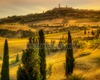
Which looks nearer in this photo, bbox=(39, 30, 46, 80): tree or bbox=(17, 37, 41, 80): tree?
bbox=(17, 37, 41, 80): tree

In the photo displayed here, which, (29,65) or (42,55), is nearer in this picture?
(29,65)

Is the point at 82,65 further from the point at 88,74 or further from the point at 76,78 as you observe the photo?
the point at 76,78

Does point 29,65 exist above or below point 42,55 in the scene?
above

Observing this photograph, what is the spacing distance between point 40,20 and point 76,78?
155 meters

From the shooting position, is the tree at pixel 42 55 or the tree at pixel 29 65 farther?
the tree at pixel 42 55

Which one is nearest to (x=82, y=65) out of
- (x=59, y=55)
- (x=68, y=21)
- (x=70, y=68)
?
(x=70, y=68)

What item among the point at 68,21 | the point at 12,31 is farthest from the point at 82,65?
the point at 68,21

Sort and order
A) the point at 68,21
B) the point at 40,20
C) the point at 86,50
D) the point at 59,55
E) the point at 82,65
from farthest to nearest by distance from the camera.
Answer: the point at 40,20 → the point at 68,21 → the point at 59,55 → the point at 86,50 → the point at 82,65

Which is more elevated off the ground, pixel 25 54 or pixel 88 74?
pixel 25 54

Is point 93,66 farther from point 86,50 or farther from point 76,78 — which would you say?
point 86,50

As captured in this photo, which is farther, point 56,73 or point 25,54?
point 56,73

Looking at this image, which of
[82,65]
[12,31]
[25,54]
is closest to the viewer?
[25,54]

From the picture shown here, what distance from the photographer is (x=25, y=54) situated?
33688 millimetres

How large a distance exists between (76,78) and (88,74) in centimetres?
580
